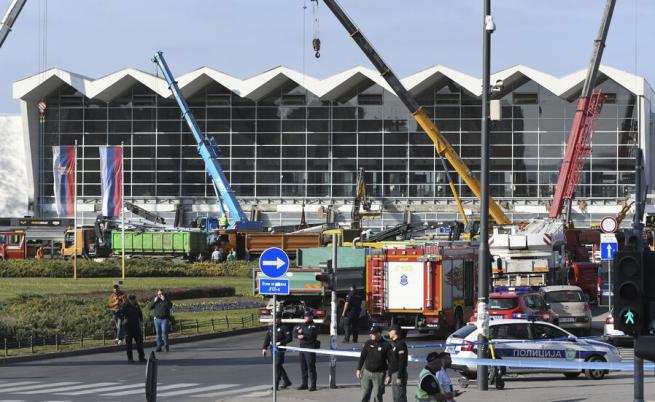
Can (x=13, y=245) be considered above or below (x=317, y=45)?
below

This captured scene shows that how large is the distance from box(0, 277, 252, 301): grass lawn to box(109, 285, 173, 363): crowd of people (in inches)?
487

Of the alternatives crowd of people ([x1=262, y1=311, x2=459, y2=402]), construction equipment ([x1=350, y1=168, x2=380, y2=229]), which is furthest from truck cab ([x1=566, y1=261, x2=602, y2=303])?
crowd of people ([x1=262, y1=311, x2=459, y2=402])

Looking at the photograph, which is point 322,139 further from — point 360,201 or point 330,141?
point 360,201

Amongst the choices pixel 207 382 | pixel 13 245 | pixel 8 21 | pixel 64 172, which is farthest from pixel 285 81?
pixel 207 382

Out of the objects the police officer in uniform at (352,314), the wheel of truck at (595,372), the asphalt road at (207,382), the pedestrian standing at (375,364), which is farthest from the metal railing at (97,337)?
the pedestrian standing at (375,364)

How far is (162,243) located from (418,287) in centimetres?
4097

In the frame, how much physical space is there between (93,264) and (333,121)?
103 ft

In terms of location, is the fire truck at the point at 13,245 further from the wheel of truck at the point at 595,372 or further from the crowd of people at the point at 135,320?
the wheel of truck at the point at 595,372

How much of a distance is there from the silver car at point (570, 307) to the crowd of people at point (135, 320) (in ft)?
38.6

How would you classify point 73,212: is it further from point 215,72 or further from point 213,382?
point 213,382

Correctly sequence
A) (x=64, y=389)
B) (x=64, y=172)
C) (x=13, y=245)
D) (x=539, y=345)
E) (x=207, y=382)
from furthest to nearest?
(x=13, y=245) < (x=64, y=172) < (x=539, y=345) < (x=207, y=382) < (x=64, y=389)

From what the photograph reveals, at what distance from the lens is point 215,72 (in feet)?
279

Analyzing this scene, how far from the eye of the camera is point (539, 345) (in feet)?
76.4

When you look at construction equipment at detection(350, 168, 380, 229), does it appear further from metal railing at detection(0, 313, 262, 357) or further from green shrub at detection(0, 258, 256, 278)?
metal railing at detection(0, 313, 262, 357)
